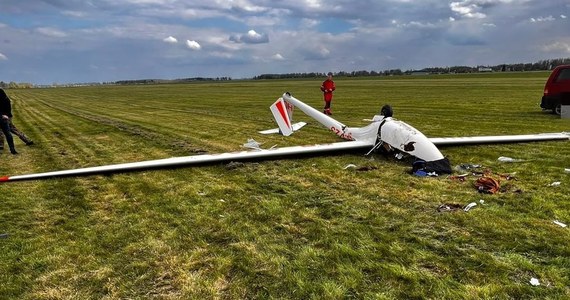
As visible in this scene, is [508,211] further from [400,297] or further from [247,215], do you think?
[247,215]

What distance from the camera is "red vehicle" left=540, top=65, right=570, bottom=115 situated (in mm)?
15852

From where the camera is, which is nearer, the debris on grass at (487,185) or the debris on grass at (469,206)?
the debris on grass at (469,206)

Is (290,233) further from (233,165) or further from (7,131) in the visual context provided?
(7,131)

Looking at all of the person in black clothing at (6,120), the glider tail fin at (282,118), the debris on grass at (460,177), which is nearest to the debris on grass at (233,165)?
the debris on grass at (460,177)

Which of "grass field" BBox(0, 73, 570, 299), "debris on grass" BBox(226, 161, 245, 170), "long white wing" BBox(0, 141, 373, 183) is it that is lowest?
"grass field" BBox(0, 73, 570, 299)

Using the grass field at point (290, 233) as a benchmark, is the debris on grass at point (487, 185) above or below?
above

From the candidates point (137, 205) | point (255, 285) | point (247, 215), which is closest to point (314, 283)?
point (255, 285)

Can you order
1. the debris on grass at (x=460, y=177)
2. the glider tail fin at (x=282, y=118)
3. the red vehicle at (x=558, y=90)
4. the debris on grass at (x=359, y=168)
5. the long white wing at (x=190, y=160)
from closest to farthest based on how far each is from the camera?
1. the debris on grass at (x=460, y=177)
2. the debris on grass at (x=359, y=168)
3. the long white wing at (x=190, y=160)
4. the glider tail fin at (x=282, y=118)
5. the red vehicle at (x=558, y=90)

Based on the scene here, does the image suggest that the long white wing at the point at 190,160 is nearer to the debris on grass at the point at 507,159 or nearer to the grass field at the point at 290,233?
the grass field at the point at 290,233

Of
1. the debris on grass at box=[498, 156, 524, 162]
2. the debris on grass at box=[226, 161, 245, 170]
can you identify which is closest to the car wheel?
the debris on grass at box=[498, 156, 524, 162]

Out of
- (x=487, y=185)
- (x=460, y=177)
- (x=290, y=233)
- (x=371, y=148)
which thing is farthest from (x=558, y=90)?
(x=290, y=233)

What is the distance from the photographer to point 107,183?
7.43 meters

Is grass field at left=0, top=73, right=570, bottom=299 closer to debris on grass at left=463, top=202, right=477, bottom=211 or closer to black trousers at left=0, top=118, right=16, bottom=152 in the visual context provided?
debris on grass at left=463, top=202, right=477, bottom=211

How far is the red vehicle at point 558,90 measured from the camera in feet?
52.0
